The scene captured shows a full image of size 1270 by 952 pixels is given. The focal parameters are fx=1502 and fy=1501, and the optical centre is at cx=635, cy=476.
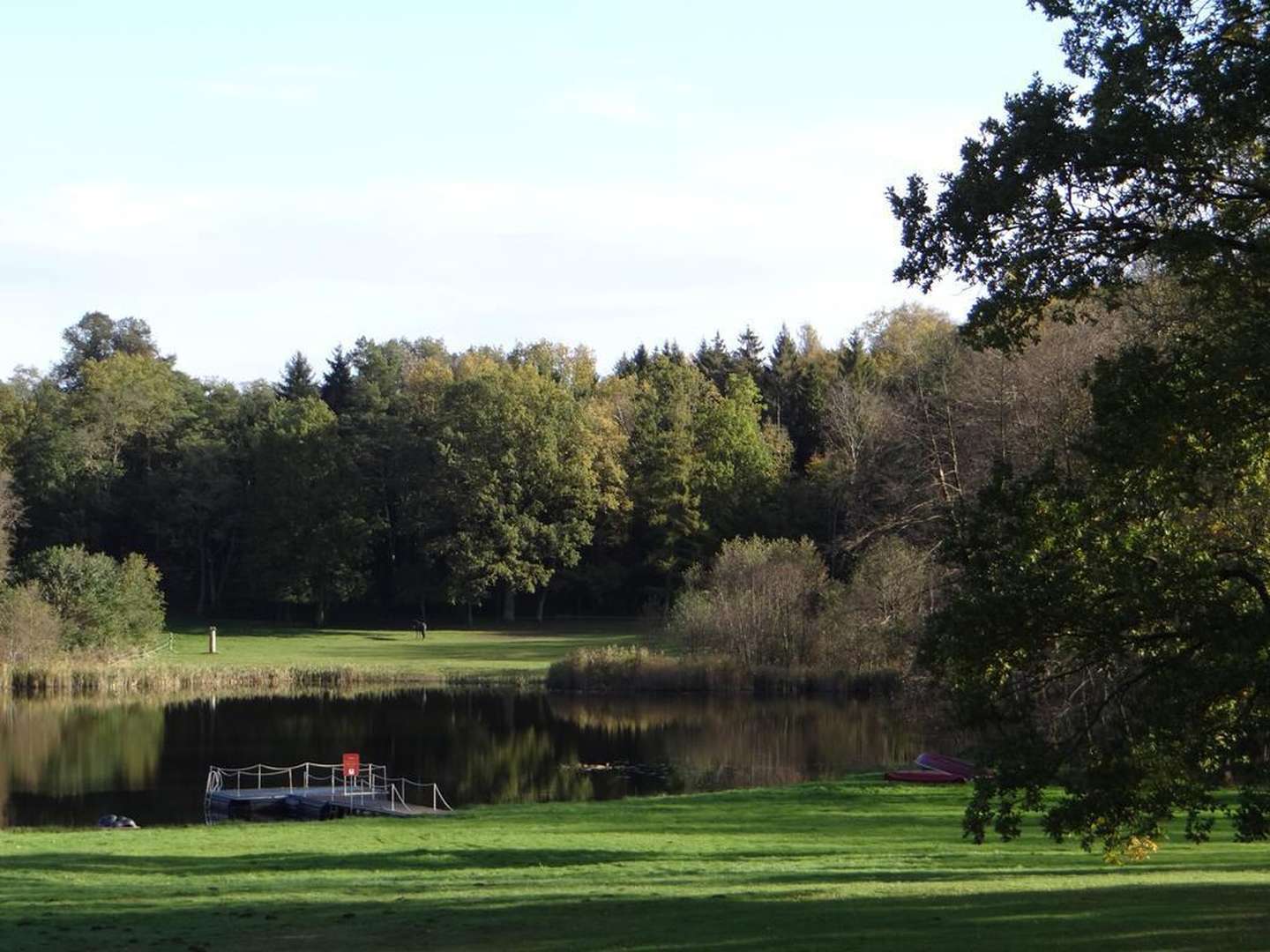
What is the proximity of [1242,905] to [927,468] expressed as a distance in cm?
2452

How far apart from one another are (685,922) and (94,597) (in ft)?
182

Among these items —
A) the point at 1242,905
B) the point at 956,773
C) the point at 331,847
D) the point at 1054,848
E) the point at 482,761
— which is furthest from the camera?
the point at 482,761

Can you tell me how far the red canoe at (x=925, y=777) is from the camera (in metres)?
32.3

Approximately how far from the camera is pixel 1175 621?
42.4 ft

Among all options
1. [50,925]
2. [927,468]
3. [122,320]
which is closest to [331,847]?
[50,925]

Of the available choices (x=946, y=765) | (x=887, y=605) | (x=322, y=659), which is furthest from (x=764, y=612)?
(x=946, y=765)

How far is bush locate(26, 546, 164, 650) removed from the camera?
63875 mm

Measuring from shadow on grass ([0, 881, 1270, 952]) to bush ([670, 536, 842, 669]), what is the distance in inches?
1581

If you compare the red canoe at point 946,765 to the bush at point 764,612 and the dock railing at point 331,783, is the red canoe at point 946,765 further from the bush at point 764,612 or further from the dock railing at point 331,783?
the bush at point 764,612

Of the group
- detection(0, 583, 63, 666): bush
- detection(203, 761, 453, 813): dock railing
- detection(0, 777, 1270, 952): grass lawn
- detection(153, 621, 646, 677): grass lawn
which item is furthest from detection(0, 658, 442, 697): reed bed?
detection(0, 777, 1270, 952): grass lawn

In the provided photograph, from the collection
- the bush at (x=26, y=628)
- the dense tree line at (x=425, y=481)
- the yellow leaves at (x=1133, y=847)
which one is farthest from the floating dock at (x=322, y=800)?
the dense tree line at (x=425, y=481)

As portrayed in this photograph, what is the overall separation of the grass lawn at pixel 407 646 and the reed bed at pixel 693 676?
13.5 ft

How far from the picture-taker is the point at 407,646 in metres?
76.8

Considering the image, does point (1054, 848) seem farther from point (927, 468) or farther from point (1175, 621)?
point (927, 468)
